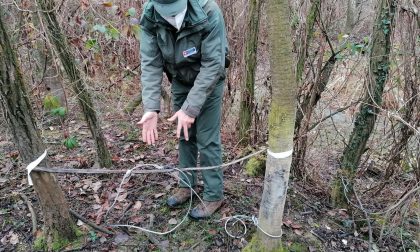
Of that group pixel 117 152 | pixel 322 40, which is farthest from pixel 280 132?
pixel 117 152

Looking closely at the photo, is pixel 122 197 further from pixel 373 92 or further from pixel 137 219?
pixel 373 92

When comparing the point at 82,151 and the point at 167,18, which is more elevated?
the point at 167,18

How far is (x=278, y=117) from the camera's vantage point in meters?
1.99

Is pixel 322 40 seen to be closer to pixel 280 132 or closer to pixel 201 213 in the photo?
pixel 280 132

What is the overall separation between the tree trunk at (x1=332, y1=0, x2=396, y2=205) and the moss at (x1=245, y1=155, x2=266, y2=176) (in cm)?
70

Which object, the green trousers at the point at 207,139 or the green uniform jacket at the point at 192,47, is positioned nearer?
the green uniform jacket at the point at 192,47

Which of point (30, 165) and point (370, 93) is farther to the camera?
point (370, 93)

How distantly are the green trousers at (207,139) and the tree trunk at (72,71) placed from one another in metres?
0.81

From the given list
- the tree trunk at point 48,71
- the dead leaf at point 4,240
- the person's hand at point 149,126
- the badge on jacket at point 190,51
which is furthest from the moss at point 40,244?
the tree trunk at point 48,71

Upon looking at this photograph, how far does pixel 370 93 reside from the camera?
288 centimetres

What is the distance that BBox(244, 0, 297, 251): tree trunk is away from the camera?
6.07ft

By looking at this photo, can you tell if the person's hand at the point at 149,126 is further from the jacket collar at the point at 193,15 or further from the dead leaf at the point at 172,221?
the dead leaf at the point at 172,221

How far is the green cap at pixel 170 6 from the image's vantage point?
2.09 metres

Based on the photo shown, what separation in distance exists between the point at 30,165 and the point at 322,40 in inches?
98.6
